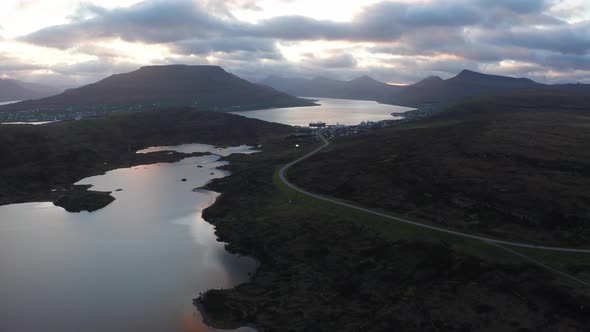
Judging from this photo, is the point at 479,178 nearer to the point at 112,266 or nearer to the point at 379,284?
the point at 379,284

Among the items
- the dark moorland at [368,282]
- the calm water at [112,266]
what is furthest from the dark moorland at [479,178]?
the calm water at [112,266]

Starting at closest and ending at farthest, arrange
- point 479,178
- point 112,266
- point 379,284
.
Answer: point 379,284
point 112,266
point 479,178

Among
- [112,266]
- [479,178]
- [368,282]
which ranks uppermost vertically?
[479,178]

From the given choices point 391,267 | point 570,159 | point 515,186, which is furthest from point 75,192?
point 570,159

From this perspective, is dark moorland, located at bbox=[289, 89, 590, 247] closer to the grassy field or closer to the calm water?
the grassy field

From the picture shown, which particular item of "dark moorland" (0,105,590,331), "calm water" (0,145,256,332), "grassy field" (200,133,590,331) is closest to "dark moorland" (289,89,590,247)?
"dark moorland" (0,105,590,331)

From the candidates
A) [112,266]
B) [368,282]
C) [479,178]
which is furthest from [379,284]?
[479,178]
